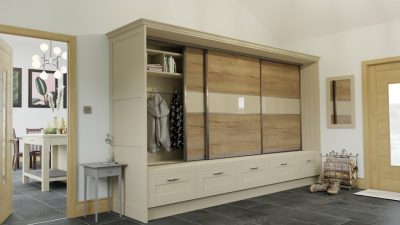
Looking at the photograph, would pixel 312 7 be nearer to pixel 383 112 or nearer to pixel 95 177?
pixel 383 112

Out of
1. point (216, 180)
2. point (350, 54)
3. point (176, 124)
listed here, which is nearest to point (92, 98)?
point (176, 124)

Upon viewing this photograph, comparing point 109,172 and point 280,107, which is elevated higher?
point 280,107

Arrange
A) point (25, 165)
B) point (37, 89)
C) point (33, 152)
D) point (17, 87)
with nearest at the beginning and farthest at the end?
point (25, 165) → point (33, 152) → point (17, 87) → point (37, 89)

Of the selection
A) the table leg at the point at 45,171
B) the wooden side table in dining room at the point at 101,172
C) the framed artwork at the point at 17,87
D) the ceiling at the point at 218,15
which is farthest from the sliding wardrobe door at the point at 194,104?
the framed artwork at the point at 17,87

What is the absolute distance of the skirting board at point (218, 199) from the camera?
4299mm

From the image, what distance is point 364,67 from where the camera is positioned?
5.87 meters

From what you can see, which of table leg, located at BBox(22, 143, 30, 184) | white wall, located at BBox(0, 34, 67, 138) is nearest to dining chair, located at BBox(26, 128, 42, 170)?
white wall, located at BBox(0, 34, 67, 138)

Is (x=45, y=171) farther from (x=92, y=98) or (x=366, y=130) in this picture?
(x=366, y=130)

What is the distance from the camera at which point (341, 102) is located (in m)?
6.20

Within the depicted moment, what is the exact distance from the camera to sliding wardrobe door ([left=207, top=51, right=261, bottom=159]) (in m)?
5.19

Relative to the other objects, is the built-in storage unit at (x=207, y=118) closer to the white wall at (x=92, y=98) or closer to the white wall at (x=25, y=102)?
the white wall at (x=92, y=98)

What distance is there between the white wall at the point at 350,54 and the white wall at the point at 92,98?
3.76m

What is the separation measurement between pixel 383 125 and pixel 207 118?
2.86 m

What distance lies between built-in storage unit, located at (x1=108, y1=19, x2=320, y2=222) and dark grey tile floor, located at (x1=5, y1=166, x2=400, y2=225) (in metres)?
0.25
